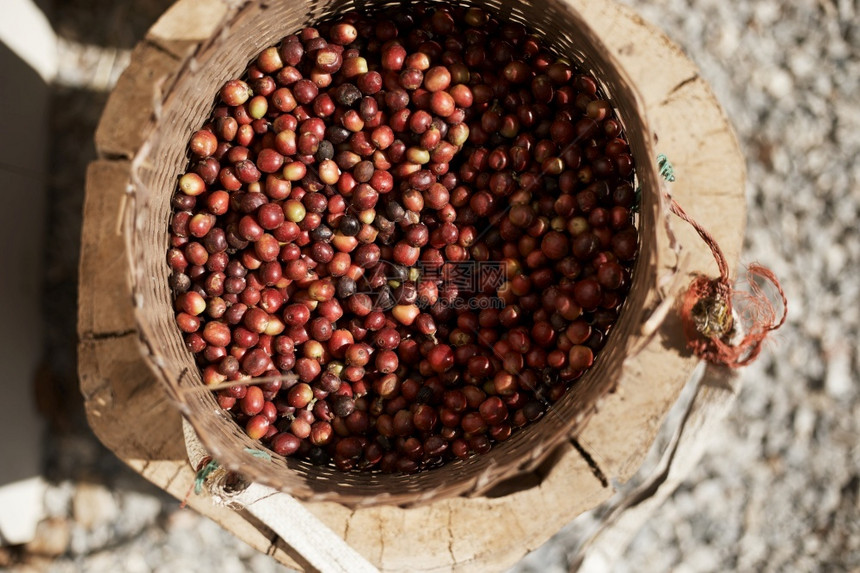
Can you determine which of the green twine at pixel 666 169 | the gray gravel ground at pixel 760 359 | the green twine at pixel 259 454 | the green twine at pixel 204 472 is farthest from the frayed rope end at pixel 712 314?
the green twine at pixel 204 472

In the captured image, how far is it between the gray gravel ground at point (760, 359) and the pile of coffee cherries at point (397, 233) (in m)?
1.17

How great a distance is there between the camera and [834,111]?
309 cm

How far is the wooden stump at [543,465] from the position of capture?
201 centimetres

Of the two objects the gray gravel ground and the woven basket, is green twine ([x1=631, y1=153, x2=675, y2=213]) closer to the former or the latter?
the woven basket

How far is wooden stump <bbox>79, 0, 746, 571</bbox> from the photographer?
201cm

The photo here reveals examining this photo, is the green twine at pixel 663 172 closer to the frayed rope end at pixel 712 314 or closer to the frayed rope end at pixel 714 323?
the frayed rope end at pixel 712 314

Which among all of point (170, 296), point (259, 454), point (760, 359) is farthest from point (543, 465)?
point (760, 359)

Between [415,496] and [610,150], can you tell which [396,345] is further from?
[610,150]

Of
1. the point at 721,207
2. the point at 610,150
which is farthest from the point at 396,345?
the point at 721,207

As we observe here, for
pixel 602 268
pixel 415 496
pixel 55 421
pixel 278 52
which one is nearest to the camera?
pixel 415 496

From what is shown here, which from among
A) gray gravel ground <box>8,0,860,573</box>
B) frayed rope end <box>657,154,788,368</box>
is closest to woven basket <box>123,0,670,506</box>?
frayed rope end <box>657,154,788,368</box>

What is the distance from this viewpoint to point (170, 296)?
210 centimetres

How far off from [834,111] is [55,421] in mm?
3750

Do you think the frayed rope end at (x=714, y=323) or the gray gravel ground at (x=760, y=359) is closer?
the frayed rope end at (x=714, y=323)
